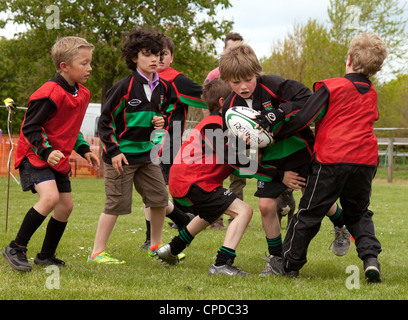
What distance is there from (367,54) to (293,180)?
113cm

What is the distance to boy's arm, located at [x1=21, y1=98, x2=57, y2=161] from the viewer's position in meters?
4.42

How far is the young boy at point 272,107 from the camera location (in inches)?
170

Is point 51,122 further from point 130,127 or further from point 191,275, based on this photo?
point 191,275

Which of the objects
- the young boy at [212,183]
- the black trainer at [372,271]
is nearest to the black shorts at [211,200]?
the young boy at [212,183]

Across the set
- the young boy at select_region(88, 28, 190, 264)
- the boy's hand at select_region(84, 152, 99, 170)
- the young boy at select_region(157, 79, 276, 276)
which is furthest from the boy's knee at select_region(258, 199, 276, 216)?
the boy's hand at select_region(84, 152, 99, 170)

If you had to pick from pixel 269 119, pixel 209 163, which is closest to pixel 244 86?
pixel 269 119

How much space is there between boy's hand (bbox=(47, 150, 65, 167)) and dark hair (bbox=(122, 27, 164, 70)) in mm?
1404

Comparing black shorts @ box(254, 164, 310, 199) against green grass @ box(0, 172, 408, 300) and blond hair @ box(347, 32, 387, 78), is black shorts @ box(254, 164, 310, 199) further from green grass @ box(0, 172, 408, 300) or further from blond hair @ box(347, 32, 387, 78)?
blond hair @ box(347, 32, 387, 78)

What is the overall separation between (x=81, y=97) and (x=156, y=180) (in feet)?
3.74

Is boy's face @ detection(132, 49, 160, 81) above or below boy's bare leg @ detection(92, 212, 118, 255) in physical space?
above

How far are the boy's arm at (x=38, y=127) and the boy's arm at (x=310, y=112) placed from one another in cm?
191

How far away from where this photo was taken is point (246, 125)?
13.7ft

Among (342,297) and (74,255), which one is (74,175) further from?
(342,297)
